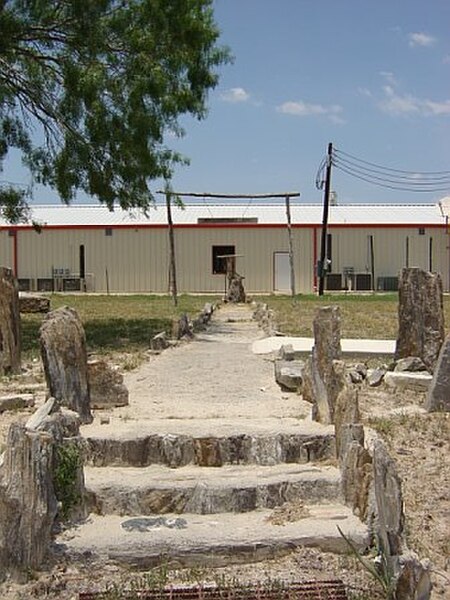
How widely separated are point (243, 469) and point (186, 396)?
2.49 metres

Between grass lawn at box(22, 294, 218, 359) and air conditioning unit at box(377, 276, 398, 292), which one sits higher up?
air conditioning unit at box(377, 276, 398, 292)

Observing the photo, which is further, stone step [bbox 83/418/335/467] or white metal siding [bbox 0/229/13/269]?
white metal siding [bbox 0/229/13/269]

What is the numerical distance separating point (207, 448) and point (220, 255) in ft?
95.0

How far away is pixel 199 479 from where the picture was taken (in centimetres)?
545

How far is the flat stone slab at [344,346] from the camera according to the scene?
457 inches

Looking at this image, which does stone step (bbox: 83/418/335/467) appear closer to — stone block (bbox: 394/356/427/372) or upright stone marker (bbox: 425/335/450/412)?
upright stone marker (bbox: 425/335/450/412)

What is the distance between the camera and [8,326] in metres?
10.5

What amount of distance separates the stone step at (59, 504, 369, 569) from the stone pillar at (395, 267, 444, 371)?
212 inches

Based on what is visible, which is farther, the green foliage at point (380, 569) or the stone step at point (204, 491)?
the stone step at point (204, 491)

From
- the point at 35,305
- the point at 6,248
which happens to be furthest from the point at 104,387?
the point at 6,248

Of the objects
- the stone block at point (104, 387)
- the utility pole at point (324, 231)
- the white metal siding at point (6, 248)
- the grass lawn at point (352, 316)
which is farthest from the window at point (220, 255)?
the stone block at point (104, 387)

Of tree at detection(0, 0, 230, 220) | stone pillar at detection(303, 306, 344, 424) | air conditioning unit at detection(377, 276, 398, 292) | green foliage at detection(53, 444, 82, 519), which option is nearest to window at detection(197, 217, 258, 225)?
air conditioning unit at detection(377, 276, 398, 292)

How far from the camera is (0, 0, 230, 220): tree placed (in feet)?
48.5

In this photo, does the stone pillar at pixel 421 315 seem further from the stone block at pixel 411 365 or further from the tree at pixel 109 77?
the tree at pixel 109 77
